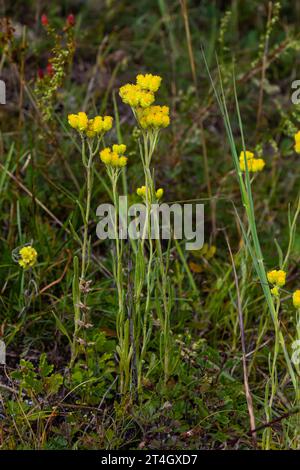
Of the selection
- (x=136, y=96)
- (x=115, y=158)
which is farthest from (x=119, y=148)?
(x=136, y=96)

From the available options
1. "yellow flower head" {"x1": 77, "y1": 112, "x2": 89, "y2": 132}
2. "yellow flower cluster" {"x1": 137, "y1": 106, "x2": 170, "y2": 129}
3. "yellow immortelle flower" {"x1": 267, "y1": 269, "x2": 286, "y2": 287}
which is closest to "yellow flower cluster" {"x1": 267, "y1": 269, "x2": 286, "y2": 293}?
"yellow immortelle flower" {"x1": 267, "y1": 269, "x2": 286, "y2": 287}

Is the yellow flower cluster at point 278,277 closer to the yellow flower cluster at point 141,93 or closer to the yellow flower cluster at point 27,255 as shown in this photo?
→ the yellow flower cluster at point 141,93

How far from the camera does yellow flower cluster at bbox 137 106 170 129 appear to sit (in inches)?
69.6


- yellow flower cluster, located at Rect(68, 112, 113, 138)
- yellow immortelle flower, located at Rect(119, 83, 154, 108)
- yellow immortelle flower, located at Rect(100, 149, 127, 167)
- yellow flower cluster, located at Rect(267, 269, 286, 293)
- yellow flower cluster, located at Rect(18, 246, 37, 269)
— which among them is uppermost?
yellow immortelle flower, located at Rect(119, 83, 154, 108)

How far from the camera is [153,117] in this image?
1768mm

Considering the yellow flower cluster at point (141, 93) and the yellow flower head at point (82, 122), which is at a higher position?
the yellow flower cluster at point (141, 93)

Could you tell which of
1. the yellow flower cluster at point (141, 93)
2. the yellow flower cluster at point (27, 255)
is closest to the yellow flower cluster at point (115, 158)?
the yellow flower cluster at point (141, 93)

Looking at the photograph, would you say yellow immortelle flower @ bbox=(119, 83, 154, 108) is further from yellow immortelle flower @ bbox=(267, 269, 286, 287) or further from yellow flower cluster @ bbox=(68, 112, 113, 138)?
yellow immortelle flower @ bbox=(267, 269, 286, 287)

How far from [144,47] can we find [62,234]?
4.14 ft

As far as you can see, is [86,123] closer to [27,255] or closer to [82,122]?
[82,122]

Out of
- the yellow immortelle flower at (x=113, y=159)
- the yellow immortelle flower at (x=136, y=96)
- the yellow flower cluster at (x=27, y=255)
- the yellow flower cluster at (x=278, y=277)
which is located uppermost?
the yellow immortelle flower at (x=136, y=96)

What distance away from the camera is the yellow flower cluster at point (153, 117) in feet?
5.80
